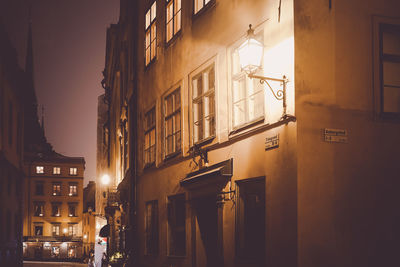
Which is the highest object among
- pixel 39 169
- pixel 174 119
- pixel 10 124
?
pixel 10 124

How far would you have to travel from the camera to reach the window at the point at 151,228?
15.3 meters

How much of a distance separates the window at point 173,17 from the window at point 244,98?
3.97 m

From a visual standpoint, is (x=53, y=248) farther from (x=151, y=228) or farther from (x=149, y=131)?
(x=149, y=131)

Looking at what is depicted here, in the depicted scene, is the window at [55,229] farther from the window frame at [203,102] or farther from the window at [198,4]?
the window at [198,4]

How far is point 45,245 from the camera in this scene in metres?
78.3

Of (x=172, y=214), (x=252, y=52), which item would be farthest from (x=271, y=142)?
(x=172, y=214)

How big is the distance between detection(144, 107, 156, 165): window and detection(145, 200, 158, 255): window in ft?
4.40

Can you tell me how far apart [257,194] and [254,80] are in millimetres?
2014

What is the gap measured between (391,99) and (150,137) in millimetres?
8740

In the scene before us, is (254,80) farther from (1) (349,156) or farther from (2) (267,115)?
(1) (349,156)

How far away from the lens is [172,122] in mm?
13992

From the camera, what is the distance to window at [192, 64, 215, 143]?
11461 mm

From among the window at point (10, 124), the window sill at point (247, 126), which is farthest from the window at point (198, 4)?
the window at point (10, 124)

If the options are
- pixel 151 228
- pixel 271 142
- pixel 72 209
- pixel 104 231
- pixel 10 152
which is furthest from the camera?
pixel 72 209
